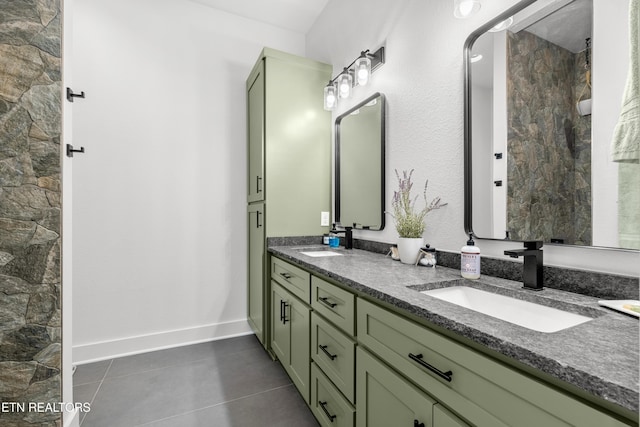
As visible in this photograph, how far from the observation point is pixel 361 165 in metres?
2.15

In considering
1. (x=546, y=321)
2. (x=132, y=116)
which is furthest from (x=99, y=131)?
(x=546, y=321)

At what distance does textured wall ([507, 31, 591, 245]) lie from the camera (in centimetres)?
95

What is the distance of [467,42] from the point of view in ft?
4.35

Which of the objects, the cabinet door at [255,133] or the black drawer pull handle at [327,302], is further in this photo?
the cabinet door at [255,133]

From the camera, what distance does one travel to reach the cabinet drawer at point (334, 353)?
3.75 feet

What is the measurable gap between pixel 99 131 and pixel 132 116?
264 millimetres

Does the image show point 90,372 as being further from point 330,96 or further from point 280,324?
point 330,96

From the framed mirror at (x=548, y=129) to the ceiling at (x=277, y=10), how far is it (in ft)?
6.13

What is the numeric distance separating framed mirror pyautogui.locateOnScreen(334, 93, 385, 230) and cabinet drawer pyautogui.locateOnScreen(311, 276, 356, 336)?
2.44ft

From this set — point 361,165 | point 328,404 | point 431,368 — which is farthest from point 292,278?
point 431,368

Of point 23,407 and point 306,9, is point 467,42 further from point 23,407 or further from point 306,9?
point 23,407

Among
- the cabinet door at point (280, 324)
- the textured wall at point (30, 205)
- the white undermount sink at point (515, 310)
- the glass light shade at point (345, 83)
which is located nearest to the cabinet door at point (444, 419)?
the white undermount sink at point (515, 310)

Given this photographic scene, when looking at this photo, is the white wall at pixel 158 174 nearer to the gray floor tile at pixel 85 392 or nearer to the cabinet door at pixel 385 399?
the gray floor tile at pixel 85 392

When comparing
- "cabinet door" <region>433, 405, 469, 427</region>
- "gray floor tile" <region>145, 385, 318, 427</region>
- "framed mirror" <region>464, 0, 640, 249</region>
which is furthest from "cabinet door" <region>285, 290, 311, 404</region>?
"framed mirror" <region>464, 0, 640, 249</region>
